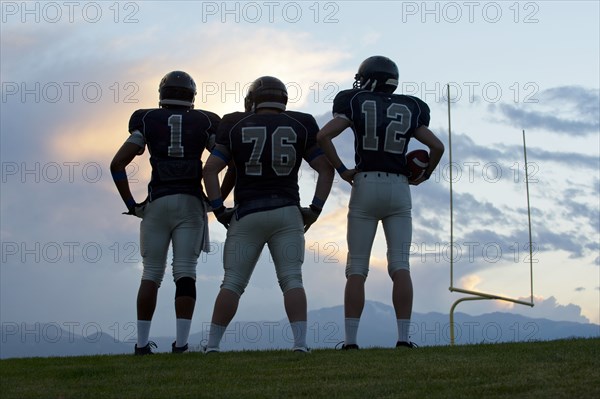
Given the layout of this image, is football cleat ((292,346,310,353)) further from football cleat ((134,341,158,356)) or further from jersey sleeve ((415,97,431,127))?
jersey sleeve ((415,97,431,127))

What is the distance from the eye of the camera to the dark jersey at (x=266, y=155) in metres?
8.41

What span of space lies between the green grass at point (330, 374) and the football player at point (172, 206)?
0.53 metres

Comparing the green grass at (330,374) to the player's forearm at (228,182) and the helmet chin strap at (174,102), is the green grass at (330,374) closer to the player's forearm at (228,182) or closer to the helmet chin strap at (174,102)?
the player's forearm at (228,182)

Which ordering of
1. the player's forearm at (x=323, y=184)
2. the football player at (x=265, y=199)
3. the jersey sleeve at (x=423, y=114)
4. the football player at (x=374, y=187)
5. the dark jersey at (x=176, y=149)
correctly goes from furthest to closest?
the jersey sleeve at (x=423, y=114) < the dark jersey at (x=176, y=149) < the football player at (x=374, y=187) < the player's forearm at (x=323, y=184) < the football player at (x=265, y=199)

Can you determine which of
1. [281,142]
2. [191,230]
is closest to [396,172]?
[281,142]

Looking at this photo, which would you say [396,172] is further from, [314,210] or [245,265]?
[245,265]

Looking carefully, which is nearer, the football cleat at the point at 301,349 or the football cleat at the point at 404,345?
the football cleat at the point at 301,349

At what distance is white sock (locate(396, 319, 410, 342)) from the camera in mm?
8794

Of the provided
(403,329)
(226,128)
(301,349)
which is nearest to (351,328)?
(403,329)

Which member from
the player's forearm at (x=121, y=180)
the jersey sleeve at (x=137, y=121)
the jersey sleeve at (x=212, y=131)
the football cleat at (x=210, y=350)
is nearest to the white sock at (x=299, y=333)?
the football cleat at (x=210, y=350)

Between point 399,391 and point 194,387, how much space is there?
1433 millimetres

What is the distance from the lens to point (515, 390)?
671 cm

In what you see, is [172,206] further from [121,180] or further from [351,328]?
[351,328]

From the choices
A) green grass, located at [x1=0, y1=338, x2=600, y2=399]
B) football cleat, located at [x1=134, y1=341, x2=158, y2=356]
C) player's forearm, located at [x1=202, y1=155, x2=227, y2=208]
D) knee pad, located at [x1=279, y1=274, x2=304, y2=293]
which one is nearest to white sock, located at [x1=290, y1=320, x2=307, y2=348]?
green grass, located at [x1=0, y1=338, x2=600, y2=399]
